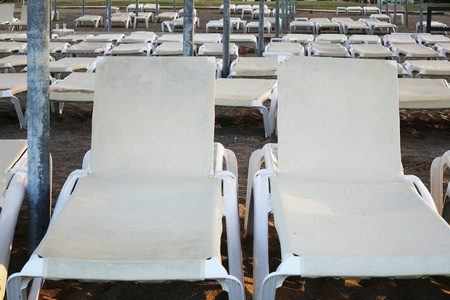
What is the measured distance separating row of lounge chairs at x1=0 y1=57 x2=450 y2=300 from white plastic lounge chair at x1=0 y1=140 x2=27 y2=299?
1cm

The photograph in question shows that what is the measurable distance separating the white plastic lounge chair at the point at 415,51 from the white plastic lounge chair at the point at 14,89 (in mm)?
4480

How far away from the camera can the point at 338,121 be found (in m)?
2.92

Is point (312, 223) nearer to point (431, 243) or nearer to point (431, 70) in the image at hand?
point (431, 243)

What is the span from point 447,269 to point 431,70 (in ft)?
14.7

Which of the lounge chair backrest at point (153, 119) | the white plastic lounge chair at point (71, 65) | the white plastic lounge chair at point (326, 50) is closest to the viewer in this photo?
the lounge chair backrest at point (153, 119)

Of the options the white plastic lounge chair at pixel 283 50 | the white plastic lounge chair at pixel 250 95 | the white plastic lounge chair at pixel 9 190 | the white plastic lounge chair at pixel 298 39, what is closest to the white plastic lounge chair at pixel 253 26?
the white plastic lounge chair at pixel 298 39

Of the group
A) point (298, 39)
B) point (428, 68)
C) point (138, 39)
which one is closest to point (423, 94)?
point (428, 68)

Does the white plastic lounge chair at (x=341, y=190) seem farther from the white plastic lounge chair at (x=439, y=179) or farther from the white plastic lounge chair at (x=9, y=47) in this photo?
the white plastic lounge chair at (x=9, y=47)

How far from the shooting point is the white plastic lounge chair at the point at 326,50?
754 centimetres

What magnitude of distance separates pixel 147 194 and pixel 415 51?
6.01 meters

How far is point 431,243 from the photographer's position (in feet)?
6.86

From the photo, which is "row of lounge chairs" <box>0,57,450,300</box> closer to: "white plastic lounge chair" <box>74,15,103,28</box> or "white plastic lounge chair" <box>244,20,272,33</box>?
"white plastic lounge chair" <box>244,20,272,33</box>

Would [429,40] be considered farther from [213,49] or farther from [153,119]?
[153,119]

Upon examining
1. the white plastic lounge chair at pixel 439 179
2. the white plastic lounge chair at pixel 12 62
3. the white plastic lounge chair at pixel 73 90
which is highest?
the white plastic lounge chair at pixel 12 62
